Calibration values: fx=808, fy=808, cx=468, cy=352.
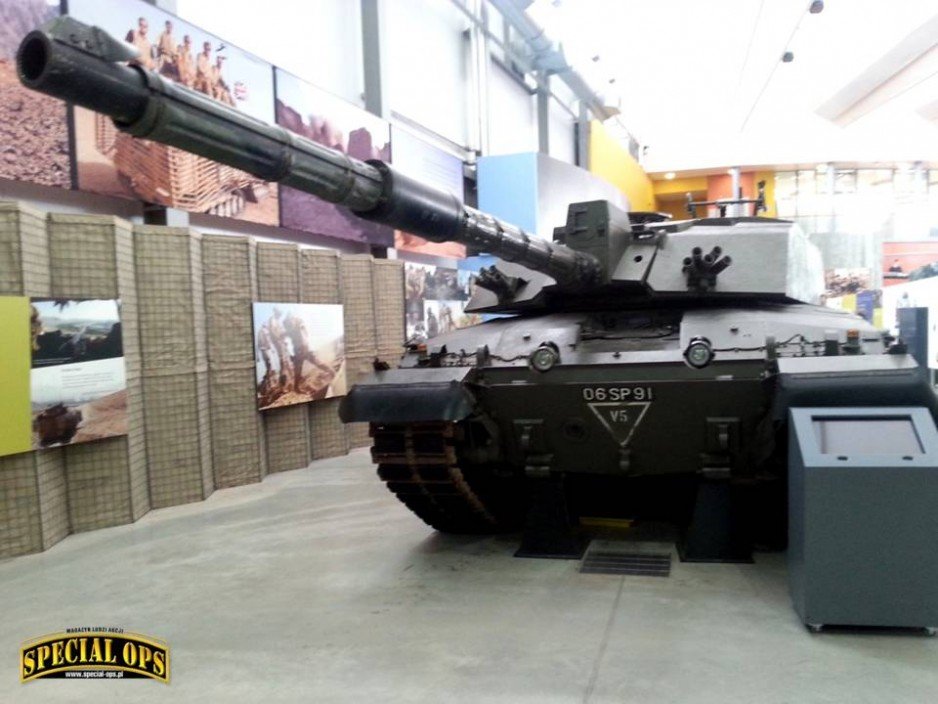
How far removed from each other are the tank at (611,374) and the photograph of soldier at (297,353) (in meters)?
3.02

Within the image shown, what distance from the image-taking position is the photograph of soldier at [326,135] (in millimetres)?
9594

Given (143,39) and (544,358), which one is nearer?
(544,358)

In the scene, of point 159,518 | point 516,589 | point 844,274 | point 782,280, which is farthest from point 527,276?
point 844,274

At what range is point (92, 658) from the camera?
406cm

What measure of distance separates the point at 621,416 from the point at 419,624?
1825 mm

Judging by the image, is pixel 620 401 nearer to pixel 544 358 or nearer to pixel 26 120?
pixel 544 358

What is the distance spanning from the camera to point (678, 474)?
5699mm

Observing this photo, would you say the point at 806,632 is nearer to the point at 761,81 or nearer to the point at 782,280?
the point at 782,280

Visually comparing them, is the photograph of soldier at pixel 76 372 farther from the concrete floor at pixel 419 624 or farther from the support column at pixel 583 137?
the support column at pixel 583 137

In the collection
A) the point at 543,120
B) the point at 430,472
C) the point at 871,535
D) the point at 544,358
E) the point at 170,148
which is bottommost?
the point at 871,535

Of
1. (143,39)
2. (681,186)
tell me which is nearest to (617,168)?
(681,186)

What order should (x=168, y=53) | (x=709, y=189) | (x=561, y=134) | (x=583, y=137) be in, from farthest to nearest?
(x=709, y=189) → (x=583, y=137) → (x=561, y=134) → (x=168, y=53)

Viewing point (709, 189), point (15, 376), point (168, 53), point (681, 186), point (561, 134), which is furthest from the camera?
point (681, 186)

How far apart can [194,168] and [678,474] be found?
18.3 ft
